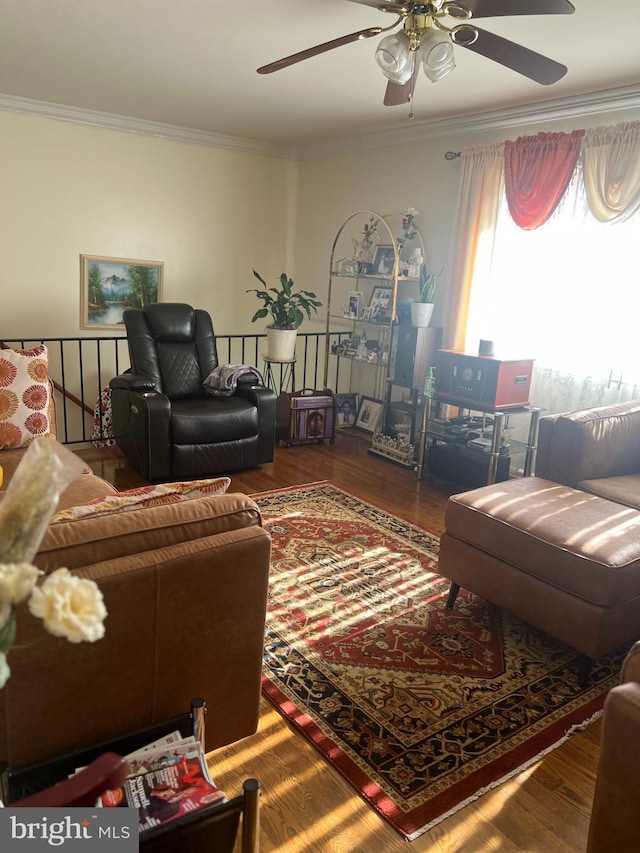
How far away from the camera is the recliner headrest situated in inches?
180

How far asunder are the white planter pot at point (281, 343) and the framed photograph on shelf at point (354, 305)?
516 millimetres

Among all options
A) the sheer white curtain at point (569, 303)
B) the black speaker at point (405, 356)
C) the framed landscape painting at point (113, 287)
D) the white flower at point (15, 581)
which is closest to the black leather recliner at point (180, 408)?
the black speaker at point (405, 356)

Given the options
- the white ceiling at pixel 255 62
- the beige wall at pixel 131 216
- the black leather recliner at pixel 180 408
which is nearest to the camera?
the white ceiling at pixel 255 62

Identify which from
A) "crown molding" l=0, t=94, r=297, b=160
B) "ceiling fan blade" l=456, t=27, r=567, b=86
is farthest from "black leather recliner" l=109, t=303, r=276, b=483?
"ceiling fan blade" l=456, t=27, r=567, b=86

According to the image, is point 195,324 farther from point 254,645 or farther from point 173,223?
point 254,645

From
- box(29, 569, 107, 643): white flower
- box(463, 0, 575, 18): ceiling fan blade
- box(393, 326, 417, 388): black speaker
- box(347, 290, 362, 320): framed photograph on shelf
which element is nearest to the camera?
box(29, 569, 107, 643): white flower

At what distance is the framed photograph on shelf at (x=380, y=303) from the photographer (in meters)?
5.14

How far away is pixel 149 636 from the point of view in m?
1.54

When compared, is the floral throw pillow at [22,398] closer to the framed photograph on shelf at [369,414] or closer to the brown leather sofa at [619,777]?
the brown leather sofa at [619,777]

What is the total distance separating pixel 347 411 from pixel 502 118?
2.65 meters

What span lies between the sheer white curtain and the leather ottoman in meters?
1.44

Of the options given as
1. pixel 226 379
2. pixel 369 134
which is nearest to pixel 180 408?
pixel 226 379

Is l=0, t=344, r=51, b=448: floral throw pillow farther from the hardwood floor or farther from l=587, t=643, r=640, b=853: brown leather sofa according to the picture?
l=587, t=643, r=640, b=853: brown leather sofa

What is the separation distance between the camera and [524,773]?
74.7 inches
